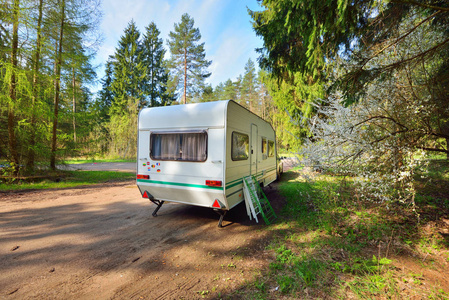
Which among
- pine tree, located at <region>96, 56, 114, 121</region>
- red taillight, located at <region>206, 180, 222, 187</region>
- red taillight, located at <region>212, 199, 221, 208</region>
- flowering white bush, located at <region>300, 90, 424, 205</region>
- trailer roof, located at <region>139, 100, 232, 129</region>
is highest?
pine tree, located at <region>96, 56, 114, 121</region>

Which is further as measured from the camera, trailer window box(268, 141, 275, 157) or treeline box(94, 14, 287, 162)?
treeline box(94, 14, 287, 162)

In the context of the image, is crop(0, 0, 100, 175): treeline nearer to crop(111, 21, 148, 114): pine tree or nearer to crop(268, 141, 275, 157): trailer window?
crop(268, 141, 275, 157): trailer window

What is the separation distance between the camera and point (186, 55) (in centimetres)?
2342

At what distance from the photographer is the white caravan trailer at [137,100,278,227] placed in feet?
13.5

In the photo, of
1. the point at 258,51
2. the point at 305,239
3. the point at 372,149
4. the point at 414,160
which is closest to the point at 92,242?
the point at 305,239

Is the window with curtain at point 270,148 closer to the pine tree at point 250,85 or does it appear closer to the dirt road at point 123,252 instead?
the dirt road at point 123,252

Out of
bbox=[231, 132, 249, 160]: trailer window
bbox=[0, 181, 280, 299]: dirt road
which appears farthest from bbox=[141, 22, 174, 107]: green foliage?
bbox=[231, 132, 249, 160]: trailer window

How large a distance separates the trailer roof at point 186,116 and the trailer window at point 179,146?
0.22 metres

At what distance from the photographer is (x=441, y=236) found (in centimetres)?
366

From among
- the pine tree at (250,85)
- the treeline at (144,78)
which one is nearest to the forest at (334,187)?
the treeline at (144,78)

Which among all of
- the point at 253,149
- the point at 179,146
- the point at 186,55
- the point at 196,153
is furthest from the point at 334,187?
the point at 186,55

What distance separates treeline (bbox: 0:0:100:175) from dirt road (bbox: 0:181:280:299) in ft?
13.9

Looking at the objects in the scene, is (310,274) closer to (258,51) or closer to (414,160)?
(414,160)

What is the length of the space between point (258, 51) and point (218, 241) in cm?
626
